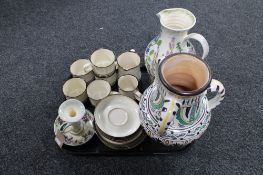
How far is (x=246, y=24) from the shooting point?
121 centimetres

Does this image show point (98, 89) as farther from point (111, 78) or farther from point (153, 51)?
point (153, 51)

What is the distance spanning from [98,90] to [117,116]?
0.40 ft

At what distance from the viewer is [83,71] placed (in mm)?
902

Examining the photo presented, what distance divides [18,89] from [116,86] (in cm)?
36

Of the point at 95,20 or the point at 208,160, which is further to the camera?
the point at 95,20

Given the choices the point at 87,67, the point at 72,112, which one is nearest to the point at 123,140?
the point at 72,112

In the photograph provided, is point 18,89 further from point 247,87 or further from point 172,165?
point 247,87

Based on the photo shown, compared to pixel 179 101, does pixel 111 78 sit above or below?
below

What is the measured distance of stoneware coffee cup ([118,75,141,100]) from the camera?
81 centimetres

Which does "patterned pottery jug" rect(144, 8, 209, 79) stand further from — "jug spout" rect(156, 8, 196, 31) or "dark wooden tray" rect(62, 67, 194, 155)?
"dark wooden tray" rect(62, 67, 194, 155)

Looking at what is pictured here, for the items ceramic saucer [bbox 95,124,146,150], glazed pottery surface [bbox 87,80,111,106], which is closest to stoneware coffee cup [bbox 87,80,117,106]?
glazed pottery surface [bbox 87,80,111,106]

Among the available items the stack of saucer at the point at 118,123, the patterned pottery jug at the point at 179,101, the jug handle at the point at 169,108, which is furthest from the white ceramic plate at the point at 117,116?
the jug handle at the point at 169,108

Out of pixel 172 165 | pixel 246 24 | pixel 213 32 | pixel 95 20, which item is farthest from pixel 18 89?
pixel 246 24

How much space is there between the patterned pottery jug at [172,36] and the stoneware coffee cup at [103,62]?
0.12 m
